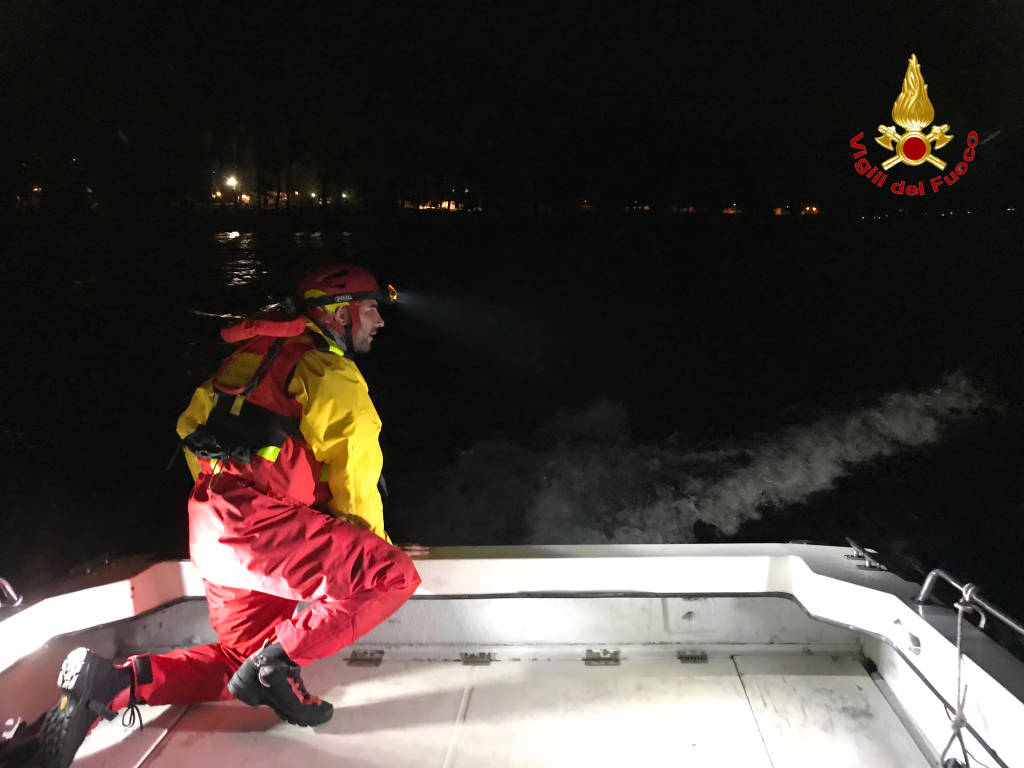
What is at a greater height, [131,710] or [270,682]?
[270,682]

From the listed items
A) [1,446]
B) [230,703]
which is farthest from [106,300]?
[230,703]

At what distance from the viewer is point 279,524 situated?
228 centimetres

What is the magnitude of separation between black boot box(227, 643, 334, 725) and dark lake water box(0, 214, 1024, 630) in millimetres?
1283

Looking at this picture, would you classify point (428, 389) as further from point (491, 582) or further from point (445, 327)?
point (491, 582)

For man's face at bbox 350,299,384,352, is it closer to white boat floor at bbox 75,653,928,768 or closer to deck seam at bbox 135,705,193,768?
white boat floor at bbox 75,653,928,768

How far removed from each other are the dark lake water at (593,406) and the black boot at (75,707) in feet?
4.95

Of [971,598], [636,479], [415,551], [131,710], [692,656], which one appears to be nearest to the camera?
[971,598]

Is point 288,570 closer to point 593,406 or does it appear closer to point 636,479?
point 636,479

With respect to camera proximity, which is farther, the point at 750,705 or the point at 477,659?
the point at 477,659

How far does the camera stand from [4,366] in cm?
2872

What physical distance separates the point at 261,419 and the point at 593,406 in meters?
21.3

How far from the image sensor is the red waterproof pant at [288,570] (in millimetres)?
2271

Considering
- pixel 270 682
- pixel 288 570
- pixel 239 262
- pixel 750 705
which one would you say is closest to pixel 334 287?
pixel 288 570

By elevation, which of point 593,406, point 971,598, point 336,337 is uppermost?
point 336,337
